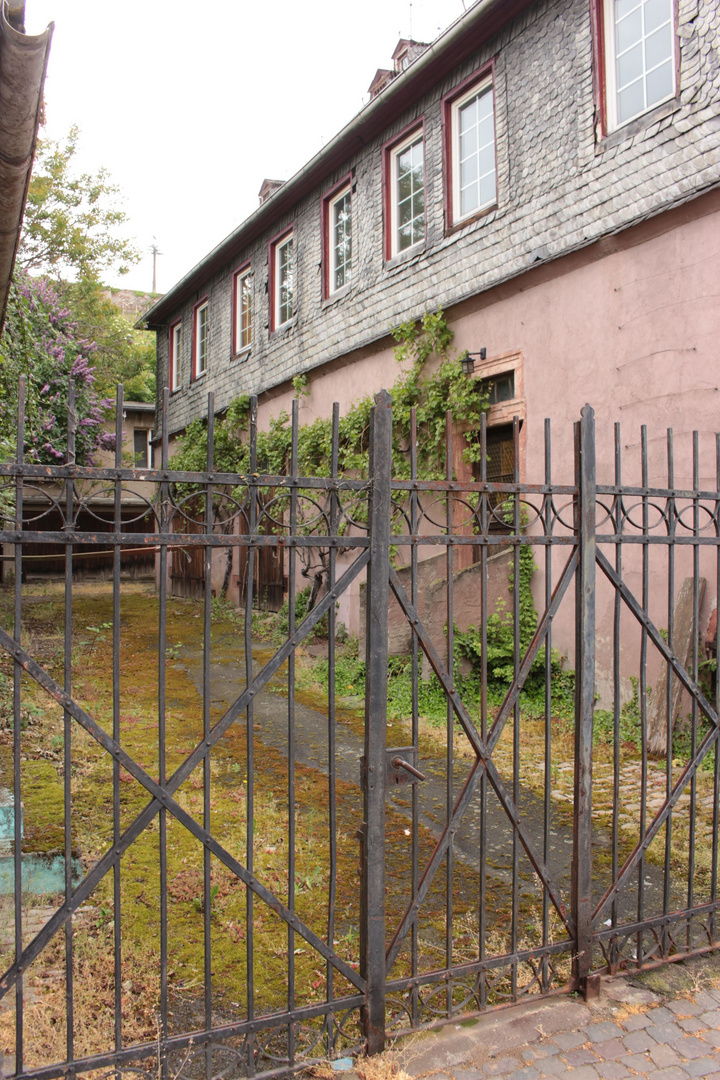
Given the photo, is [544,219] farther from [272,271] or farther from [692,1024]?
[272,271]

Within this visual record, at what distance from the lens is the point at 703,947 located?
3.49 metres

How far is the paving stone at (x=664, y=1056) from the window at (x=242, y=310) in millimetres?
14497

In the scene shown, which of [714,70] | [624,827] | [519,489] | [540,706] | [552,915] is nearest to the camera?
[519,489]

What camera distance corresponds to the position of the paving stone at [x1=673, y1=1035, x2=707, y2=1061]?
2.77 m

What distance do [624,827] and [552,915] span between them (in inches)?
56.8

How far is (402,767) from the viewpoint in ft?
9.29

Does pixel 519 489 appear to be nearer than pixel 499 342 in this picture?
Yes

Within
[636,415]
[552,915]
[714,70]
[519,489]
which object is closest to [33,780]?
[552,915]

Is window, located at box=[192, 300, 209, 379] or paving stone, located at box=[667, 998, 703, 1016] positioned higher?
window, located at box=[192, 300, 209, 379]

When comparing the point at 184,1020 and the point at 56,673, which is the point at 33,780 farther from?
the point at 56,673

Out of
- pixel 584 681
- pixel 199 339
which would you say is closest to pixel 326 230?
pixel 199 339

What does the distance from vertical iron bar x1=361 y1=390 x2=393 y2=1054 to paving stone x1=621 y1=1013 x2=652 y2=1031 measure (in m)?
0.95

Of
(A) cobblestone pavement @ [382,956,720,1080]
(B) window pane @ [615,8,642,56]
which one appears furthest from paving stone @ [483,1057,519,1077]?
(B) window pane @ [615,8,642,56]

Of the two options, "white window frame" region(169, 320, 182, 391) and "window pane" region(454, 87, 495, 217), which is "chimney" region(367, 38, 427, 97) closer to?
"window pane" region(454, 87, 495, 217)
